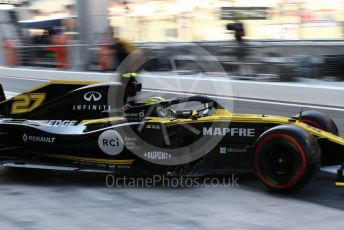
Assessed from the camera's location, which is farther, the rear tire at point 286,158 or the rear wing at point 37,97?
the rear wing at point 37,97

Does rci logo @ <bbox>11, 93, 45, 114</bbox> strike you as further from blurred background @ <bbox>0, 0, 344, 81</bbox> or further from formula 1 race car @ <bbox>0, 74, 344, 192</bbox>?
blurred background @ <bbox>0, 0, 344, 81</bbox>

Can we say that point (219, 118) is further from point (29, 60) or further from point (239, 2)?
point (29, 60)

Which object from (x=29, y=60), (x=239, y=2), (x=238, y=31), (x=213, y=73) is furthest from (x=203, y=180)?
(x=29, y=60)

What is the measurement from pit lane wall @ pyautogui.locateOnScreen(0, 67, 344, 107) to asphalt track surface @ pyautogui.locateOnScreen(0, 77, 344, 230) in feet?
11.2

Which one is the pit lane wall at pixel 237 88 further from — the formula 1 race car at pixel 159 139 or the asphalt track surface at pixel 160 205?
the asphalt track surface at pixel 160 205

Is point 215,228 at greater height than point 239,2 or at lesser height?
lesser

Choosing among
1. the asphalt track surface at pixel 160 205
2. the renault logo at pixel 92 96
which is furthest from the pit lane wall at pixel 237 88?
the asphalt track surface at pixel 160 205

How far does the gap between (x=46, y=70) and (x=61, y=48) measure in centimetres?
95

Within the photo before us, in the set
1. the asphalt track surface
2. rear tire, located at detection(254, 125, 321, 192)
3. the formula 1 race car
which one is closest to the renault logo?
the formula 1 race car

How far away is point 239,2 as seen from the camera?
42.8 ft

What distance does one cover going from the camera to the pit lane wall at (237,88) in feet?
30.6

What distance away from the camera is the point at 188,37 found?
14391mm

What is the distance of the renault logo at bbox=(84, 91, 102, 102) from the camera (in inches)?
228

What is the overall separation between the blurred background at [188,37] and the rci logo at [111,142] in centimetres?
591
